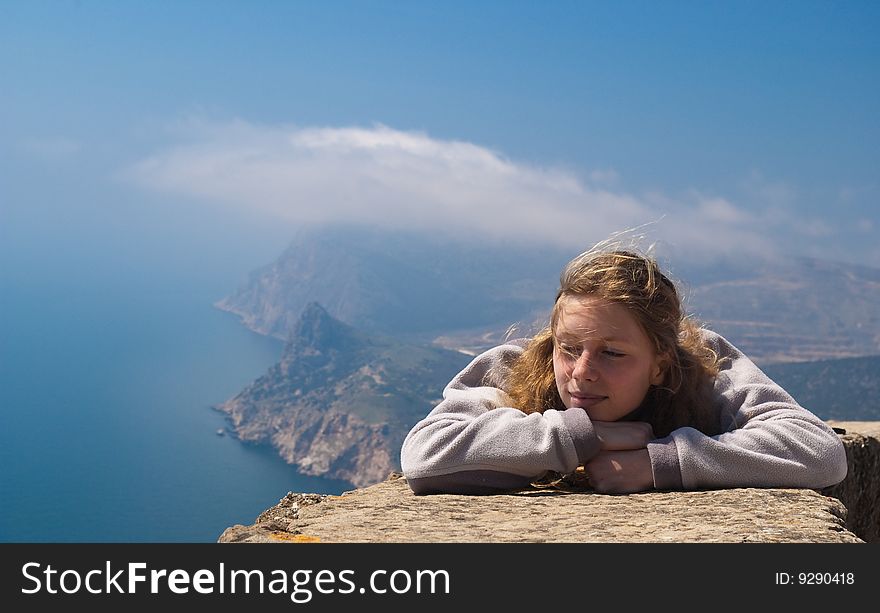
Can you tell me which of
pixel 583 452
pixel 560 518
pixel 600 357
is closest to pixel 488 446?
pixel 583 452

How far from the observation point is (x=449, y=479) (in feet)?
12.9

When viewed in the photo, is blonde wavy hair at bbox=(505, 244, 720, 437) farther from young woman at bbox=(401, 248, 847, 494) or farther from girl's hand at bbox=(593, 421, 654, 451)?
girl's hand at bbox=(593, 421, 654, 451)

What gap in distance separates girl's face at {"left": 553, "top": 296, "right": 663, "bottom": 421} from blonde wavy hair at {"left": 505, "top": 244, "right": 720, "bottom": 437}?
59 millimetres

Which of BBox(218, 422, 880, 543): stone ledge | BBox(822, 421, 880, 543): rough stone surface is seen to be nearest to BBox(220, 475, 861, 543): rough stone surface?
BBox(218, 422, 880, 543): stone ledge

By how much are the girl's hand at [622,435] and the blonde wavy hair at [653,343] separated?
28 cm

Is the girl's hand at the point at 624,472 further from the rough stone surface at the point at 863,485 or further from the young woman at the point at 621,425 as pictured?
the rough stone surface at the point at 863,485

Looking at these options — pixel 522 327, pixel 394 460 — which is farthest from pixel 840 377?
pixel 522 327

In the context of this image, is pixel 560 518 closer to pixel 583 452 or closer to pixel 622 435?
pixel 583 452

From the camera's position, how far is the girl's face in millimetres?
3834

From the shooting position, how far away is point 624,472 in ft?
12.5
